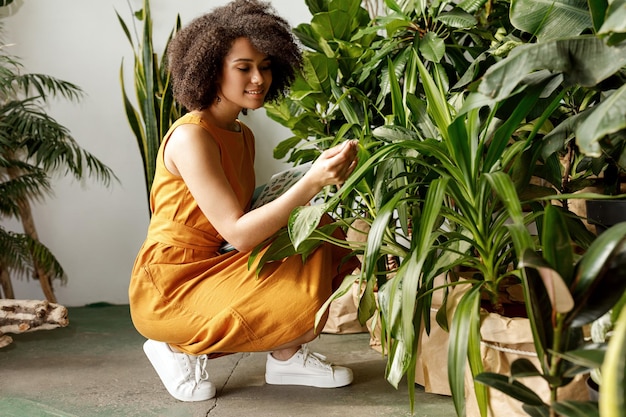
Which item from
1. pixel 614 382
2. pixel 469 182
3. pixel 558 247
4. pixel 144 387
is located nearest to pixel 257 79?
pixel 469 182

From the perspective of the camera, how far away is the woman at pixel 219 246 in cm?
197

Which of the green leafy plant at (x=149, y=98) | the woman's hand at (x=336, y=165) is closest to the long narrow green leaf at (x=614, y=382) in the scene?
the woman's hand at (x=336, y=165)

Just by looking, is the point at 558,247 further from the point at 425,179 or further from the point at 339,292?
the point at 339,292

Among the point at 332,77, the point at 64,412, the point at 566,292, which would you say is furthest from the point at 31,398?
the point at 566,292

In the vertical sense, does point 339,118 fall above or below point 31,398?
above

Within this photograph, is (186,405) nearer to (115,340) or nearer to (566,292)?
(115,340)

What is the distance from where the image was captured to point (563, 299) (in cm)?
96

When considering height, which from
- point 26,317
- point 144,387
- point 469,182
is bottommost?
point 144,387

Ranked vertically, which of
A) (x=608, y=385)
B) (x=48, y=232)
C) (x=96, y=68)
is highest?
(x=96, y=68)

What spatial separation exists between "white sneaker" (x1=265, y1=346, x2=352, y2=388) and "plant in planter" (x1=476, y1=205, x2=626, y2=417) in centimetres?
110

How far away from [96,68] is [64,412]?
1.72 m

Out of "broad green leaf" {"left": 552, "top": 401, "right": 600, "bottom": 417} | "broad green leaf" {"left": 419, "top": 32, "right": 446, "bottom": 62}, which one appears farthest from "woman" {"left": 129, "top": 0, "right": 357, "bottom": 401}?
"broad green leaf" {"left": 552, "top": 401, "right": 600, "bottom": 417}

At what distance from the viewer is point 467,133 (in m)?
1.41

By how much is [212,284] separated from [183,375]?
286 mm
